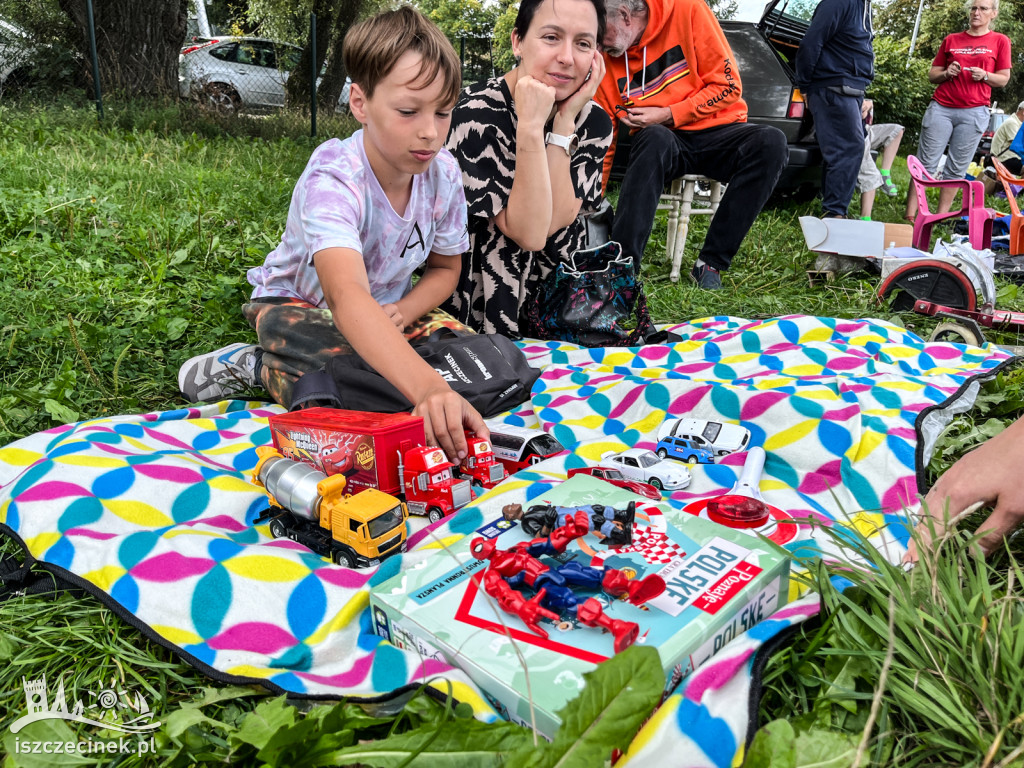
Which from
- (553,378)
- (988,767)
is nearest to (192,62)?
(553,378)

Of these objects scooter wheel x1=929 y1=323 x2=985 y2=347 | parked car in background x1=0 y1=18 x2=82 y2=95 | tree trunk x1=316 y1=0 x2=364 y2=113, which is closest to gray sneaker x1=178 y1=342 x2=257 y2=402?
scooter wheel x1=929 y1=323 x2=985 y2=347

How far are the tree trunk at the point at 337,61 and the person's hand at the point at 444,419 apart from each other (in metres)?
9.07

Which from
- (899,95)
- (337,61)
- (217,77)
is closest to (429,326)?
(337,61)

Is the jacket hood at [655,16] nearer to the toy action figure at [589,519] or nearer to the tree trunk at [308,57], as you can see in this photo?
the toy action figure at [589,519]

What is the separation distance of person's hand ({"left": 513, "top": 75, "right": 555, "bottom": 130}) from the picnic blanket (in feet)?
2.69

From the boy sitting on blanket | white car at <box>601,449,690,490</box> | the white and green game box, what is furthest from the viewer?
the boy sitting on blanket

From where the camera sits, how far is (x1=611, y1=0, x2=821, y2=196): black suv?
18.1 feet

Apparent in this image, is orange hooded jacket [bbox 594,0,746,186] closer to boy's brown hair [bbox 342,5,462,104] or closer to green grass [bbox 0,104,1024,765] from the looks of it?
green grass [bbox 0,104,1024,765]

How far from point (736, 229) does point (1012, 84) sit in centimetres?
2119

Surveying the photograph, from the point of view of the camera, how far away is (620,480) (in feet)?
5.32

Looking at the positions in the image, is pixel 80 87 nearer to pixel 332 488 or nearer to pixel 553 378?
pixel 553 378

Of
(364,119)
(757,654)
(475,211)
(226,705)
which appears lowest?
(226,705)

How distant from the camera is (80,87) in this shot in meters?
7.02

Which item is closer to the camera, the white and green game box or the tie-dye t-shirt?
the white and green game box
